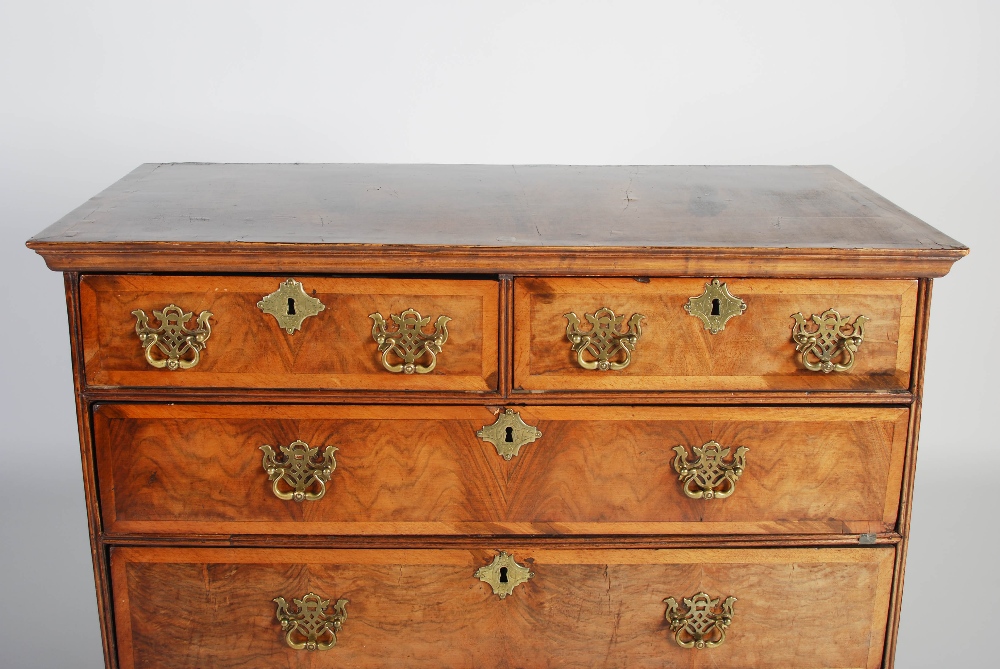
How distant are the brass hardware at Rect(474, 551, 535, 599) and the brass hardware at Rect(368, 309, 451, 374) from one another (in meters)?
0.45

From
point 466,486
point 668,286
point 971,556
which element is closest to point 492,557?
point 466,486

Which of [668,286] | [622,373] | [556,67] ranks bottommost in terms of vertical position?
[622,373]

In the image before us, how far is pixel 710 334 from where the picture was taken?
2773 mm

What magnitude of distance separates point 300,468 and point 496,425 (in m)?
0.41

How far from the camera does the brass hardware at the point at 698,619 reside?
293 cm

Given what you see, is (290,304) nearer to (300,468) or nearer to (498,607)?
(300,468)

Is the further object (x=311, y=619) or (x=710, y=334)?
(x=311, y=619)

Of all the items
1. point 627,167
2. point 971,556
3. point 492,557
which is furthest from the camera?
point 971,556

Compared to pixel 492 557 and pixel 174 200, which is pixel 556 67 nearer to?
pixel 174 200

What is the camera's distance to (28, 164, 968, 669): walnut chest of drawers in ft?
8.96

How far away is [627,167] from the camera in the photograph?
3.43 m

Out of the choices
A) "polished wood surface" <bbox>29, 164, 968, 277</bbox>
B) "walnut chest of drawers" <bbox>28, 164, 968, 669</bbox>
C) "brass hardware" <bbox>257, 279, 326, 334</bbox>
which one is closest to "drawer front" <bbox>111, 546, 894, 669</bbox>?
"walnut chest of drawers" <bbox>28, 164, 968, 669</bbox>

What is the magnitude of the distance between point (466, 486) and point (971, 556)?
5.76 ft

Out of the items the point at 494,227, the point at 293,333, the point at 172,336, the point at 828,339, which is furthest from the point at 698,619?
the point at 172,336
